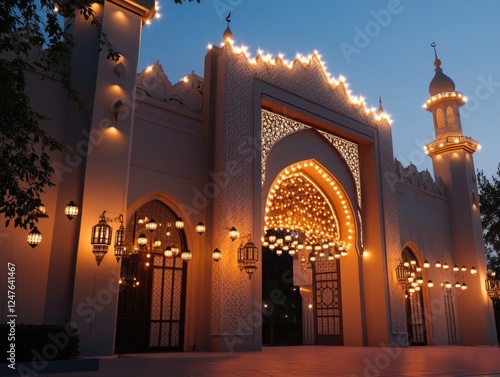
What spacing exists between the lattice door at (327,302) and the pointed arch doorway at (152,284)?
5.12m

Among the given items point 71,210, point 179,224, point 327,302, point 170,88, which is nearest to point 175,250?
point 179,224

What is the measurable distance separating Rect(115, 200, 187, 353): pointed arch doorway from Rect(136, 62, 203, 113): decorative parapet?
2215 mm

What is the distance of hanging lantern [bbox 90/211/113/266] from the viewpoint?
7.55 meters

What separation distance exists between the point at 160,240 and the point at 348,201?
5.43 meters

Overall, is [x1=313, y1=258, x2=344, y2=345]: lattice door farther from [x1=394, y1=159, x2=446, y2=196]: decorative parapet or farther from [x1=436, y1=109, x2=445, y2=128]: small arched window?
[x1=436, y1=109, x2=445, y2=128]: small arched window

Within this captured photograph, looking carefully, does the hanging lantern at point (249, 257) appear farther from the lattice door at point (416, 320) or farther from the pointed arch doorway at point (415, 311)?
the lattice door at point (416, 320)

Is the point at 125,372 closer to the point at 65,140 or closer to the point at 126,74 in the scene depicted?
the point at 65,140

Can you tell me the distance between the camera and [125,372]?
5.38 meters

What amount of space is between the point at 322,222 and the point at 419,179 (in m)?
4.77

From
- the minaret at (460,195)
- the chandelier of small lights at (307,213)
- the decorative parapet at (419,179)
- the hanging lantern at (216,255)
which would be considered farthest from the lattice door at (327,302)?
the hanging lantern at (216,255)

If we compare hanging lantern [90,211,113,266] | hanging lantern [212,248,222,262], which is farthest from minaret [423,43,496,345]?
hanging lantern [90,211,113,266]

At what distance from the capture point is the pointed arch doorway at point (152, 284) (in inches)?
350

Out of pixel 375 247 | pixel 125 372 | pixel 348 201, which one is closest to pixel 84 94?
pixel 125 372

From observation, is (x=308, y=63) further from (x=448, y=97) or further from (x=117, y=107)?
(x=448, y=97)
